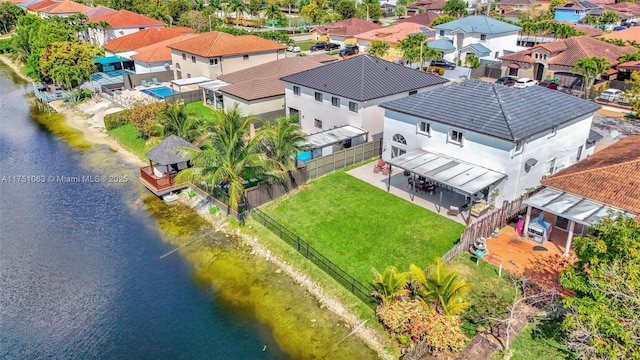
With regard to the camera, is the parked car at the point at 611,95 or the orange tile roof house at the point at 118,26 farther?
the orange tile roof house at the point at 118,26

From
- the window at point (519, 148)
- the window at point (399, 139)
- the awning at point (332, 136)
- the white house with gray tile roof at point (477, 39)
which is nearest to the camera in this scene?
the window at point (519, 148)

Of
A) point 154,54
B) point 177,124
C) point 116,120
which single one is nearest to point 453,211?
point 177,124

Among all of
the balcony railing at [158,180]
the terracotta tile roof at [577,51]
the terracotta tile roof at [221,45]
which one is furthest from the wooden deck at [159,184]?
the terracotta tile roof at [577,51]

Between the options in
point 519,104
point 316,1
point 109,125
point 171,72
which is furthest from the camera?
point 316,1

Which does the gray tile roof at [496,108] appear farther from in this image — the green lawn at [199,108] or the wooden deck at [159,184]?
the green lawn at [199,108]

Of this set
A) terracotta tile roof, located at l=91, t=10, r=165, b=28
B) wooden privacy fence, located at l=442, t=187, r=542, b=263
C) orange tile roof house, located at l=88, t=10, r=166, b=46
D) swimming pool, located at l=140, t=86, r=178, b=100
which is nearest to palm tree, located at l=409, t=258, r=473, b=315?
wooden privacy fence, located at l=442, t=187, r=542, b=263

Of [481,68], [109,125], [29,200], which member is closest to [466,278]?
[29,200]

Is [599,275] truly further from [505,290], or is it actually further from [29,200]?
[29,200]
